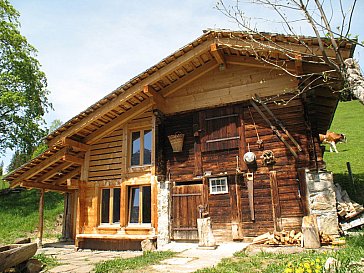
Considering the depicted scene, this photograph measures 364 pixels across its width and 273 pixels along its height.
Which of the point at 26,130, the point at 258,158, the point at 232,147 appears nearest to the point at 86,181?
the point at 232,147

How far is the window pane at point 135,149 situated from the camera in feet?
36.7

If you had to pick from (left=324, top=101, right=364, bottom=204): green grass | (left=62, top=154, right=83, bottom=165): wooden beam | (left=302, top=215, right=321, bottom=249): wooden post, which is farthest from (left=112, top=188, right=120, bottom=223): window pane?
(left=324, top=101, right=364, bottom=204): green grass

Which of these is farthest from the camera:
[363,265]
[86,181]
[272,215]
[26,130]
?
[26,130]

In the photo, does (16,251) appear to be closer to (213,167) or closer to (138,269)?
(138,269)

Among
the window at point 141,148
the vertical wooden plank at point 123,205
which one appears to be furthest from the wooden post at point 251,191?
the vertical wooden plank at point 123,205

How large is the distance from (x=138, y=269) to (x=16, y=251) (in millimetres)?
2665

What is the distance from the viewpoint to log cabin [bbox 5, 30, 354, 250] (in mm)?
8766

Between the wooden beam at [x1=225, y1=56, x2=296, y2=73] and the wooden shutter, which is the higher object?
the wooden beam at [x1=225, y1=56, x2=296, y2=73]

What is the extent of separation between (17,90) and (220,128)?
18515mm

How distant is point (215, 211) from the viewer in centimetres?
952

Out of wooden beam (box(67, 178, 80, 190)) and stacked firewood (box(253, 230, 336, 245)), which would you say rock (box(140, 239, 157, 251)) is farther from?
wooden beam (box(67, 178, 80, 190))

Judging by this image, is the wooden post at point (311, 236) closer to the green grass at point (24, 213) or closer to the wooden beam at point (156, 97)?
the wooden beam at point (156, 97)

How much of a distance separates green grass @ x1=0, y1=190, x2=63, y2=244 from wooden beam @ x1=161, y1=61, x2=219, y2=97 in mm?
10449

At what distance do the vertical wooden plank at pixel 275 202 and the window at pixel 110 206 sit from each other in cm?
558
